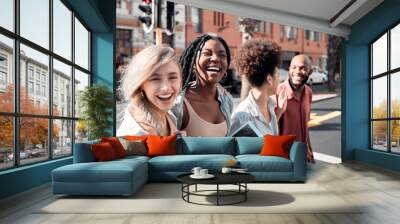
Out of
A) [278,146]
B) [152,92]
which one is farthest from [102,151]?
[278,146]

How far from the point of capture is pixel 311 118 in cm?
981

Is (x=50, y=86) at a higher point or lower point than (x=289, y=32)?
lower

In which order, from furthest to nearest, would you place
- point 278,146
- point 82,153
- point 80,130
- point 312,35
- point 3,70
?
point 312,35
point 80,130
point 278,146
point 82,153
point 3,70

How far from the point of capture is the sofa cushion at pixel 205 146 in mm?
6684

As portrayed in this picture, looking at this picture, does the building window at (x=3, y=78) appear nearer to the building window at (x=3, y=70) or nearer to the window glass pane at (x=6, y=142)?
the building window at (x=3, y=70)

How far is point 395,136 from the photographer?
8234 mm

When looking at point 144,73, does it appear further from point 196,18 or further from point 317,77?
point 317,77

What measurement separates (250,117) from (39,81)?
403 cm

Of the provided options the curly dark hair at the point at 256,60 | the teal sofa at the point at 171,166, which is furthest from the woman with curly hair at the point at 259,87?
the teal sofa at the point at 171,166

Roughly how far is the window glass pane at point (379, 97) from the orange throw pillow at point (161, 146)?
500 cm

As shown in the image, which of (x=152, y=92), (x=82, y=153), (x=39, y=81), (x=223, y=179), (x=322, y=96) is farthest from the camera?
(x=322, y=96)

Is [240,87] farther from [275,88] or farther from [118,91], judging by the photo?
[118,91]

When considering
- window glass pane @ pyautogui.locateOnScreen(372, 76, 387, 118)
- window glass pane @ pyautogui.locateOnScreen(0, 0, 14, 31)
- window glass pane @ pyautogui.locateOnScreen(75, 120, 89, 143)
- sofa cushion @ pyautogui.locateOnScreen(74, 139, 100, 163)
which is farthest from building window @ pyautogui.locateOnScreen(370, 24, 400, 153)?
window glass pane @ pyautogui.locateOnScreen(0, 0, 14, 31)

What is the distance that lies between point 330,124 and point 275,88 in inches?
97.1
